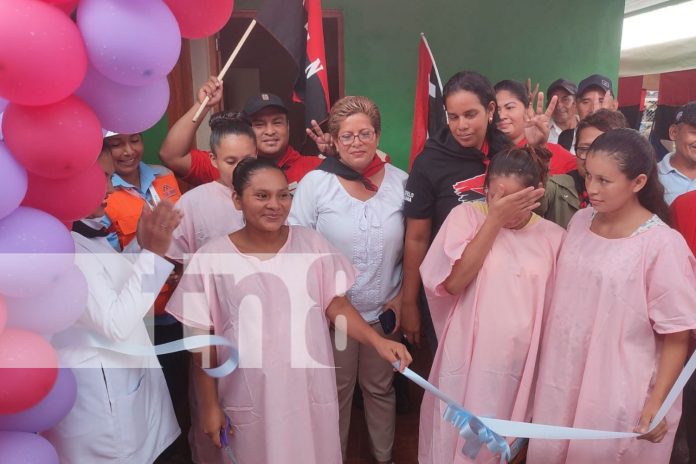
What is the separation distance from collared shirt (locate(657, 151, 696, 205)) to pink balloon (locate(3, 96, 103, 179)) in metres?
2.14

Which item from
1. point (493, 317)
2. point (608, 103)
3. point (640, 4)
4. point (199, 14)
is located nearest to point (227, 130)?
point (199, 14)

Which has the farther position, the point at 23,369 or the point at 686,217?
the point at 686,217

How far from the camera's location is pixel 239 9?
4.25 m

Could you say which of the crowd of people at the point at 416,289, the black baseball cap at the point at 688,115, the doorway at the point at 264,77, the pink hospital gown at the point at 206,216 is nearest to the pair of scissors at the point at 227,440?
the crowd of people at the point at 416,289

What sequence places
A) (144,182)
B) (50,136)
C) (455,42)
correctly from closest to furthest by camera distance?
(50,136) < (144,182) < (455,42)

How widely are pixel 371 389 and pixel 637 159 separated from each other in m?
1.47

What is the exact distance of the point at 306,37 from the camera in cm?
272

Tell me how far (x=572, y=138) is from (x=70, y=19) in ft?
10.5

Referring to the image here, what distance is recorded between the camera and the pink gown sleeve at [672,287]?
1.53 metres

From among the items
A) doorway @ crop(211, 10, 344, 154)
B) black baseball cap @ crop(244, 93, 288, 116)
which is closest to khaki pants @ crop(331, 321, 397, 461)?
black baseball cap @ crop(244, 93, 288, 116)

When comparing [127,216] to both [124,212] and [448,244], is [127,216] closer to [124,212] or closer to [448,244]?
[124,212]

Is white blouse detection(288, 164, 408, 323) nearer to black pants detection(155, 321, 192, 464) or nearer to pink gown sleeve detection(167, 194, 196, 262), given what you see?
pink gown sleeve detection(167, 194, 196, 262)

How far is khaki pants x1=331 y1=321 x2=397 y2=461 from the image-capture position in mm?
2301

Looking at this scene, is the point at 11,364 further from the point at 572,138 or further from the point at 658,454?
the point at 572,138
